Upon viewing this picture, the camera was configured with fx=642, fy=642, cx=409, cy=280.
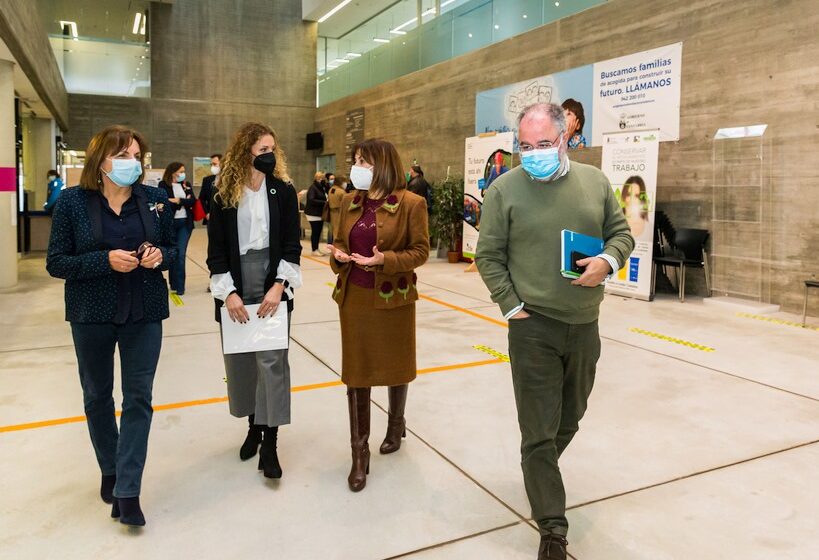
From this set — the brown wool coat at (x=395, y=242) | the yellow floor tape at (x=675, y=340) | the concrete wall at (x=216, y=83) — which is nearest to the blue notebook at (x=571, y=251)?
the brown wool coat at (x=395, y=242)

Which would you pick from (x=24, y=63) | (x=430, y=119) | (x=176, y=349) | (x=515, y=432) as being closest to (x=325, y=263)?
(x=430, y=119)

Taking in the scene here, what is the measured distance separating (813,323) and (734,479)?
436 cm

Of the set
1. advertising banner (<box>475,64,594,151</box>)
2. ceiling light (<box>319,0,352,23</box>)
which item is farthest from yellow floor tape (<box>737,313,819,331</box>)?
ceiling light (<box>319,0,352,23</box>)

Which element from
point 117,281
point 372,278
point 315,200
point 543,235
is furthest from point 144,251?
point 315,200

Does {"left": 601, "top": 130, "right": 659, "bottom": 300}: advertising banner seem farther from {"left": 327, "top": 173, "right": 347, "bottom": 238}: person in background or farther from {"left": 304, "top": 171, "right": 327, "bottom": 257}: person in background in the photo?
{"left": 304, "top": 171, "right": 327, "bottom": 257}: person in background

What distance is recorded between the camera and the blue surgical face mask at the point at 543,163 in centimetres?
217

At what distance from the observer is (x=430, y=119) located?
44.9ft

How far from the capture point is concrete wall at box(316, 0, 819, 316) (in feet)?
22.0

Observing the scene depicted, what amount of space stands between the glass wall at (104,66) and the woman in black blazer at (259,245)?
17.8 metres

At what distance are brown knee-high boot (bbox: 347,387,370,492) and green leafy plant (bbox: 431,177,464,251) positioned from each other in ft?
28.7

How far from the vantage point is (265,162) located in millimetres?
2742

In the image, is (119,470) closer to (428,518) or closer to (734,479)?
(428,518)

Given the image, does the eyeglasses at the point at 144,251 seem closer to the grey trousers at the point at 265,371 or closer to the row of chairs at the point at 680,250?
the grey trousers at the point at 265,371

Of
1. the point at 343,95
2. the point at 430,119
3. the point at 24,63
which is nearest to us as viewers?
the point at 24,63
